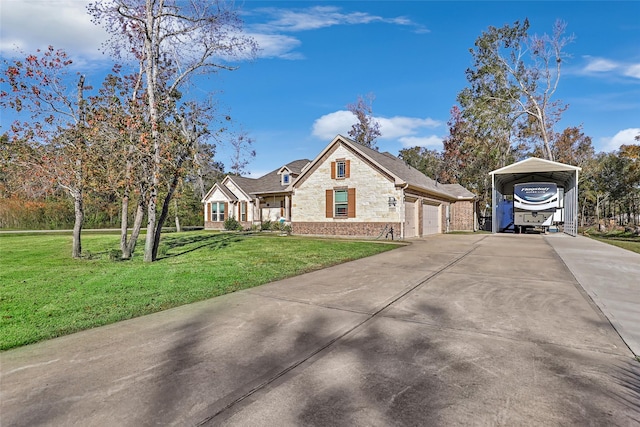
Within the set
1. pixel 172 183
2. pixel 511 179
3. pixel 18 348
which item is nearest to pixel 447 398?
pixel 18 348

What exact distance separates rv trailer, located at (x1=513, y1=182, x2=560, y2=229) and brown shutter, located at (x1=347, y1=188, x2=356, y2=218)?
35.6ft

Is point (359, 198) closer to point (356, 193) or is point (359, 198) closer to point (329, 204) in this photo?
point (356, 193)

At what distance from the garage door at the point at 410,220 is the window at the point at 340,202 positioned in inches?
140

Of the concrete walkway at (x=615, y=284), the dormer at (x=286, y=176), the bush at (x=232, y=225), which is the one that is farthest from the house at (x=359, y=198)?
the concrete walkway at (x=615, y=284)

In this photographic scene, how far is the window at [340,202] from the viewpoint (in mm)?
19625

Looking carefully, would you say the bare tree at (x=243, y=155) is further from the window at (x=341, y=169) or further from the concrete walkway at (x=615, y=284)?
the concrete walkway at (x=615, y=284)

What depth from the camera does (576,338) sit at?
12.3 feet

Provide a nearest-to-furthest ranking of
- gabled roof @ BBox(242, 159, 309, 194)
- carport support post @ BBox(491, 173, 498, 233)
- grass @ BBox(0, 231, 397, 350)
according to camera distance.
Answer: grass @ BBox(0, 231, 397, 350) → carport support post @ BBox(491, 173, 498, 233) → gabled roof @ BBox(242, 159, 309, 194)

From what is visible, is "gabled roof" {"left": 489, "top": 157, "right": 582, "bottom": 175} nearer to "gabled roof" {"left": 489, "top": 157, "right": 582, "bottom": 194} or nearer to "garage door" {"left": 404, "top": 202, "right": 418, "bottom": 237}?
"gabled roof" {"left": 489, "top": 157, "right": 582, "bottom": 194}

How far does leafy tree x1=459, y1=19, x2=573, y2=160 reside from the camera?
28.4m

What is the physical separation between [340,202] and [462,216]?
14.3 meters

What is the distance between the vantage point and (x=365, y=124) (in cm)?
4141

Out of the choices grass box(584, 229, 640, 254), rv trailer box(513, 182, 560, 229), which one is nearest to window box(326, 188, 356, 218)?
rv trailer box(513, 182, 560, 229)

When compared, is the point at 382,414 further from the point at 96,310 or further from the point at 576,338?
the point at 96,310
